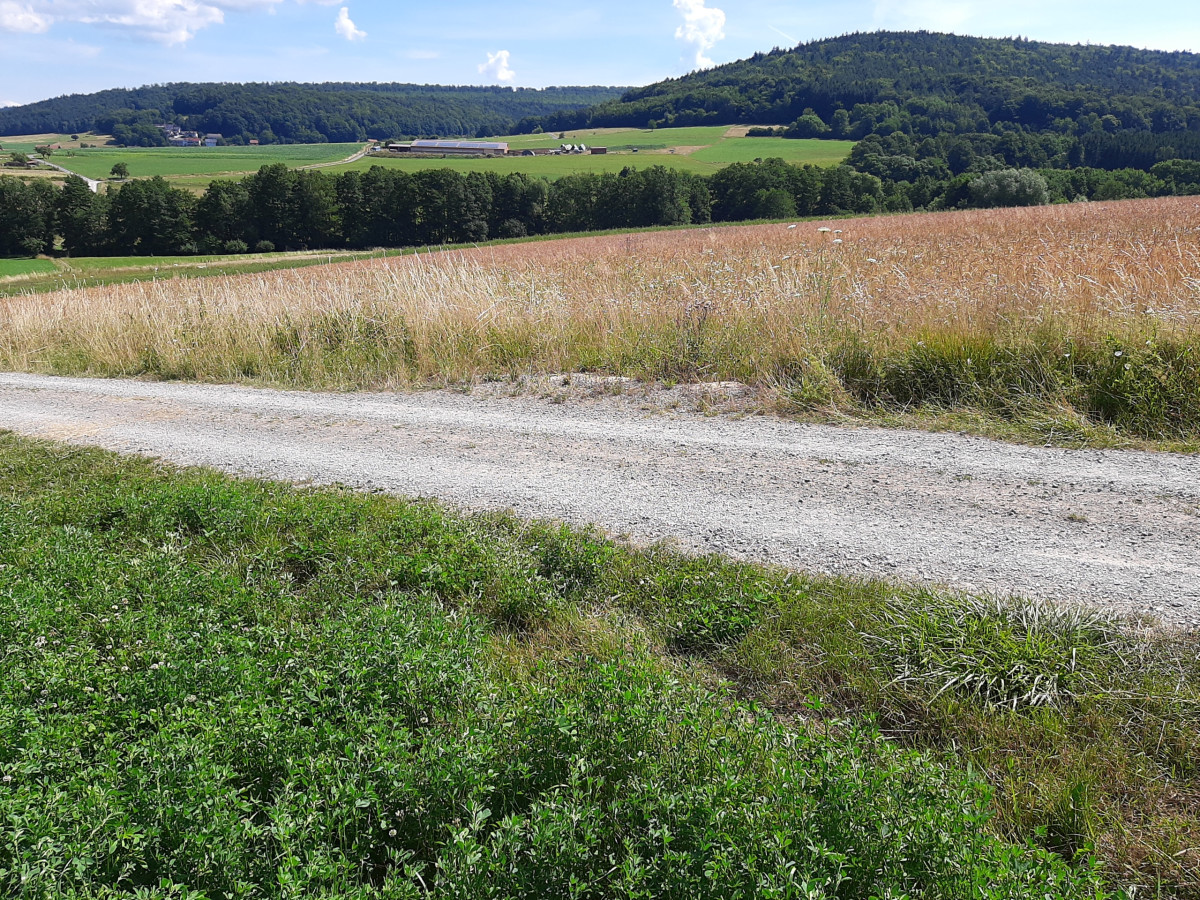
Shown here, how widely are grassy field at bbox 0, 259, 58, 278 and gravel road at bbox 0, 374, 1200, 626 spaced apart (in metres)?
52.2

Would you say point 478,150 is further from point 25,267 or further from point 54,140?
point 54,140

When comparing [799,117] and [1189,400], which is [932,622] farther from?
[799,117]

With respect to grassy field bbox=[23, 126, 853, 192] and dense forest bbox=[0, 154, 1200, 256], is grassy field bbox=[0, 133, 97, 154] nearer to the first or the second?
grassy field bbox=[23, 126, 853, 192]

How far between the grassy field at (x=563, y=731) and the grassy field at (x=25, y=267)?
57.4 meters

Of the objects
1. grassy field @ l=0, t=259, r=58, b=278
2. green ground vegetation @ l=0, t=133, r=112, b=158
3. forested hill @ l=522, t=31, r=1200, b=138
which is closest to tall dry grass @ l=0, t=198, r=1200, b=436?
grassy field @ l=0, t=259, r=58, b=278

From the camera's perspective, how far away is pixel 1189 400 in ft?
20.2

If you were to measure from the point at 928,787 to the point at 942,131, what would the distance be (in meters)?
108

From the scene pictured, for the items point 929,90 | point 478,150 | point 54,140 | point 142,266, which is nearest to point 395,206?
point 142,266

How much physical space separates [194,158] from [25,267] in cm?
8668

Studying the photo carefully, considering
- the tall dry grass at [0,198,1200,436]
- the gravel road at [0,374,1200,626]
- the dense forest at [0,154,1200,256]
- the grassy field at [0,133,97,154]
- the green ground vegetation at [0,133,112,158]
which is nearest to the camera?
the gravel road at [0,374,1200,626]

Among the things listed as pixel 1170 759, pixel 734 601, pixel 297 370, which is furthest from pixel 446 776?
pixel 297 370

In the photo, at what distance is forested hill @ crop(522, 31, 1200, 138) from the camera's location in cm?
9025

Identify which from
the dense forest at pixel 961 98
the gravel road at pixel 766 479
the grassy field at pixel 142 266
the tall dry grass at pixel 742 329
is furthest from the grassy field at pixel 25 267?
the dense forest at pixel 961 98

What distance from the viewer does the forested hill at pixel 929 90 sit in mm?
90250
